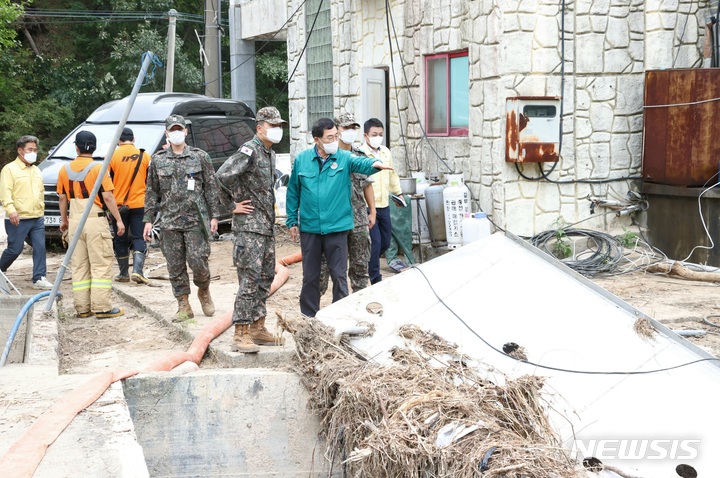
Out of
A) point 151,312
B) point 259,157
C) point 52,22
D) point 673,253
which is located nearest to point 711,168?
point 673,253

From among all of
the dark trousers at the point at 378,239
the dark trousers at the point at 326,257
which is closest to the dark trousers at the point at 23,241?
the dark trousers at the point at 378,239

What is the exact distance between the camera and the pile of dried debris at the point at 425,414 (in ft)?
12.5

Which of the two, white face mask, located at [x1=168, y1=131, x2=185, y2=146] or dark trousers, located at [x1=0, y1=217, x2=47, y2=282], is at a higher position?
white face mask, located at [x1=168, y1=131, x2=185, y2=146]

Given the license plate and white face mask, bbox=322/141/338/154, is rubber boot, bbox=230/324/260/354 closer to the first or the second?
white face mask, bbox=322/141/338/154

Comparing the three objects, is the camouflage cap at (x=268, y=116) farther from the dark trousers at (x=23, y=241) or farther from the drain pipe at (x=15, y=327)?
the dark trousers at (x=23, y=241)

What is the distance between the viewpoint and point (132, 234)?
10.1m

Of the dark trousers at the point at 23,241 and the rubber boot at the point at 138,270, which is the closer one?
the dark trousers at the point at 23,241

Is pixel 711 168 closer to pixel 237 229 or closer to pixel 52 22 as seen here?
pixel 237 229

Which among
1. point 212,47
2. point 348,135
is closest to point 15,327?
point 348,135

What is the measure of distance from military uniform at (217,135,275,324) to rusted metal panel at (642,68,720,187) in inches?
201

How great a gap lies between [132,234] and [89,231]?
199 cm

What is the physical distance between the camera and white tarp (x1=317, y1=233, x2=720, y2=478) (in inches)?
173

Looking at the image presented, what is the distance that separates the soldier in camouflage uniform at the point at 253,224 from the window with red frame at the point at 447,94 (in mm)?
4461

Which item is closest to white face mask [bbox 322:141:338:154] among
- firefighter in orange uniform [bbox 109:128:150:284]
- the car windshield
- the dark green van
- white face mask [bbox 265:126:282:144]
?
white face mask [bbox 265:126:282:144]
